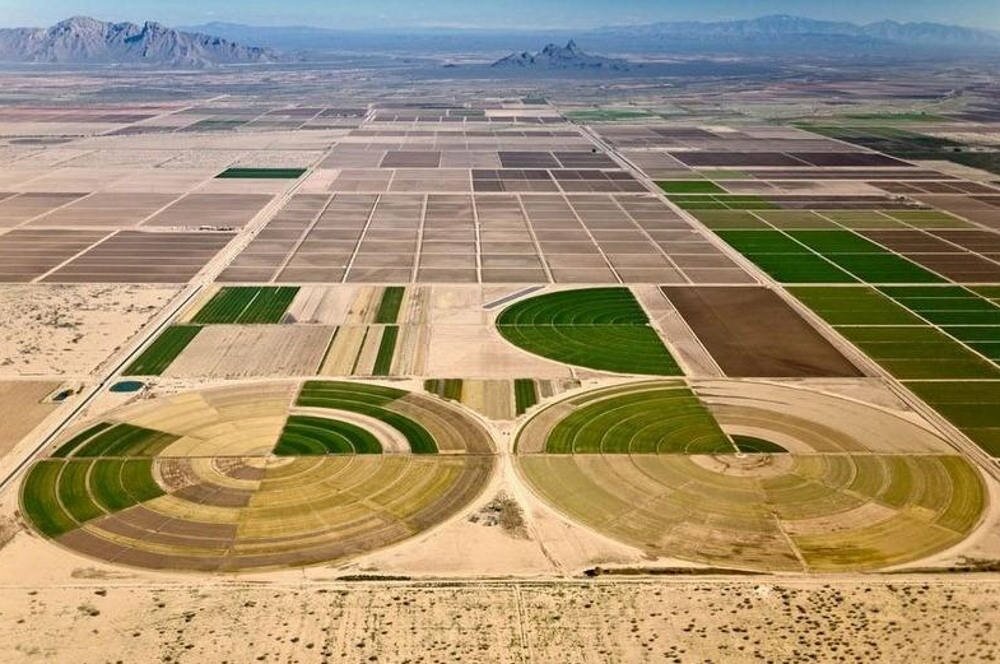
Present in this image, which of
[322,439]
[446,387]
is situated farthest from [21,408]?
[446,387]

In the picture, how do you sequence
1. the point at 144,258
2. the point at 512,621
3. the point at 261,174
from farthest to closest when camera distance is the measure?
the point at 261,174 < the point at 144,258 < the point at 512,621

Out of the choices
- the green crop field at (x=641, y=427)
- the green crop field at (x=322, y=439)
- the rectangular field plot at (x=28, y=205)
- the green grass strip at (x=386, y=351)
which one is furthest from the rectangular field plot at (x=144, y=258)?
the green crop field at (x=641, y=427)

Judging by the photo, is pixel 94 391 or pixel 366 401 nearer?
pixel 366 401

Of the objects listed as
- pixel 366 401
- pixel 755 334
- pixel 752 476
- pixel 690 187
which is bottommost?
pixel 752 476

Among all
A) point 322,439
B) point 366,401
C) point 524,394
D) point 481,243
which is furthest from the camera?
point 481,243

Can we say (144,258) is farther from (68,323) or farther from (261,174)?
(261,174)

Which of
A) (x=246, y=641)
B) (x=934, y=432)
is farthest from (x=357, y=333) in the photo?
(x=934, y=432)
